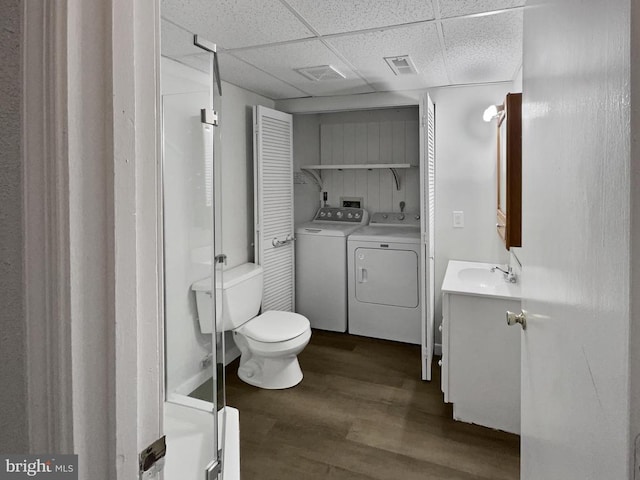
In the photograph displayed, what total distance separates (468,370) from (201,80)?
2.04 meters

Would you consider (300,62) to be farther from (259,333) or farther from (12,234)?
(12,234)

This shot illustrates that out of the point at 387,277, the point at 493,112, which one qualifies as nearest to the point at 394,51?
the point at 493,112

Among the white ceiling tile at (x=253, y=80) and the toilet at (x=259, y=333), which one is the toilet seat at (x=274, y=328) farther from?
the white ceiling tile at (x=253, y=80)

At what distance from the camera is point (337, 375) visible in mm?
2959

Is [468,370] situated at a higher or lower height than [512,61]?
lower

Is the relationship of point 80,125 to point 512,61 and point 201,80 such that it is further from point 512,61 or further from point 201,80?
point 512,61

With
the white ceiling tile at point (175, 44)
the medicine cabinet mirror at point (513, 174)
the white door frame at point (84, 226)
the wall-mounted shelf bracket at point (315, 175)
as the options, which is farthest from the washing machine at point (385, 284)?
the white door frame at point (84, 226)

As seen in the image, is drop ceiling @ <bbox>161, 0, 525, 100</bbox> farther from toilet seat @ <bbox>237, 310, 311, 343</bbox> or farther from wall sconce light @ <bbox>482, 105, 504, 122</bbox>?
toilet seat @ <bbox>237, 310, 311, 343</bbox>

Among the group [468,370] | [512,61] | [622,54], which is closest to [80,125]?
[622,54]

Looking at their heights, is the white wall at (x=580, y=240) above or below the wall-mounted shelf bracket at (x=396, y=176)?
below

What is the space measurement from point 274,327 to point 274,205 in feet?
3.47

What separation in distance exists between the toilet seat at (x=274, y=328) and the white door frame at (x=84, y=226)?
2.13 m

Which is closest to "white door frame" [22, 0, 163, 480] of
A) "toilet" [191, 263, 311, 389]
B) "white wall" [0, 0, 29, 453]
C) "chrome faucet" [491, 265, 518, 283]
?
"white wall" [0, 0, 29, 453]

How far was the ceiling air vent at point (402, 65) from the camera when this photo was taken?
243 centimetres
